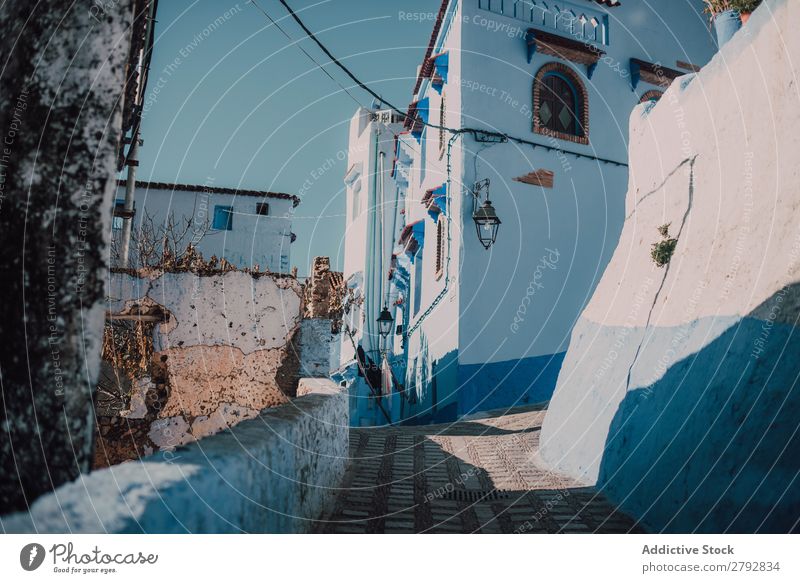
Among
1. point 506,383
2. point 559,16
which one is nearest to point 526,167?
point 559,16

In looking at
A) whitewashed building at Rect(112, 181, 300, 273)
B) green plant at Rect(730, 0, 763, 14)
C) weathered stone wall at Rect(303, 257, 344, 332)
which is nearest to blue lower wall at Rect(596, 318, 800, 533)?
green plant at Rect(730, 0, 763, 14)

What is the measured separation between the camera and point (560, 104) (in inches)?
446

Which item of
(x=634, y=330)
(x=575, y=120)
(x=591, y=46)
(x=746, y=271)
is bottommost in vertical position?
(x=634, y=330)

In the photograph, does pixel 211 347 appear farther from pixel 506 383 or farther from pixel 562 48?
pixel 562 48

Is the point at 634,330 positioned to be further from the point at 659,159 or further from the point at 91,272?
the point at 91,272

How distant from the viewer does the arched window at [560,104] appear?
36.2 ft

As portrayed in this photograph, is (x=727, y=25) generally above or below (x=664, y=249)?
above

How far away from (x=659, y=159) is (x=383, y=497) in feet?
14.8

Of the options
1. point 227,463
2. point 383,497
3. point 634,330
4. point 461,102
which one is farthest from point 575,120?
point 227,463

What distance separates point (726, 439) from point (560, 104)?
9639 mm

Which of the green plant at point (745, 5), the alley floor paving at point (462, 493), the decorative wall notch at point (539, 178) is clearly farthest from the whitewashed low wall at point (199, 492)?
the decorative wall notch at point (539, 178)

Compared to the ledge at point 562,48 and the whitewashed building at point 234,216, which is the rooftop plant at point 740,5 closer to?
the ledge at point 562,48

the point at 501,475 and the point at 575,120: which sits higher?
the point at 575,120

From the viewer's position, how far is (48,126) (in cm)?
175
